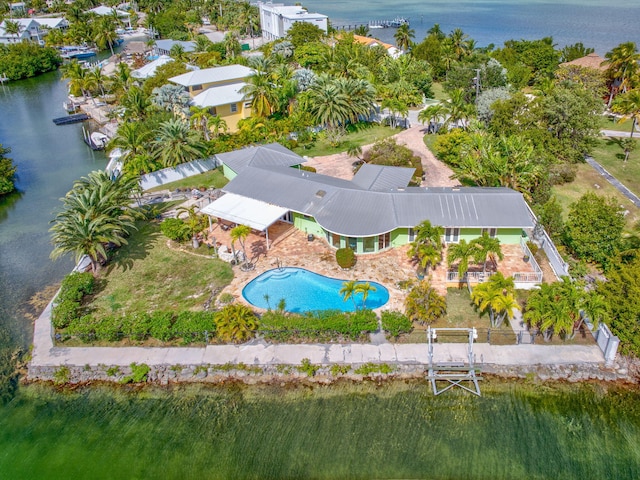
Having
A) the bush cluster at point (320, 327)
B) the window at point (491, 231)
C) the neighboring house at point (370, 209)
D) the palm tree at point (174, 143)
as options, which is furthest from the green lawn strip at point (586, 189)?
the palm tree at point (174, 143)

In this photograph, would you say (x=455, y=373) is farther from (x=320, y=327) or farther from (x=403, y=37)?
(x=403, y=37)

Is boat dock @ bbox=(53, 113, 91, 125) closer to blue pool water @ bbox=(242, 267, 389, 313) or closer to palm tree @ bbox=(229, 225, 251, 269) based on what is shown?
palm tree @ bbox=(229, 225, 251, 269)

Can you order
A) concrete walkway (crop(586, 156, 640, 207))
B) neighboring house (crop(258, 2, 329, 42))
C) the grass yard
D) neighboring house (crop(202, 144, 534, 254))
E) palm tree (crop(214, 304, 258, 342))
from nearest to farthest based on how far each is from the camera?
palm tree (crop(214, 304, 258, 342)) < the grass yard < neighboring house (crop(202, 144, 534, 254)) < concrete walkway (crop(586, 156, 640, 207)) < neighboring house (crop(258, 2, 329, 42))

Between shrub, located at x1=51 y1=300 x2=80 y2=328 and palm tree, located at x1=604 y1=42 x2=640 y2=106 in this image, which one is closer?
shrub, located at x1=51 y1=300 x2=80 y2=328

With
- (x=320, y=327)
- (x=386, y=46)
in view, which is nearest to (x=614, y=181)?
(x=320, y=327)

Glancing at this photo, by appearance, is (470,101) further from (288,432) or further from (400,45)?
(288,432)

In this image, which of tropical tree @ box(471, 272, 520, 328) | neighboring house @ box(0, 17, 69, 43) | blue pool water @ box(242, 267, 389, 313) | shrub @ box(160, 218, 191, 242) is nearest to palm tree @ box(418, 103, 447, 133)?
blue pool water @ box(242, 267, 389, 313)

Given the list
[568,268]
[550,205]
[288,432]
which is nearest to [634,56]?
[550,205]
